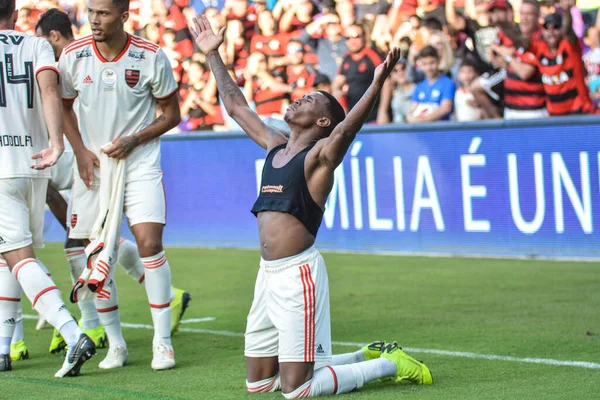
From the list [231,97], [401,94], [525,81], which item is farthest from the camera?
[401,94]

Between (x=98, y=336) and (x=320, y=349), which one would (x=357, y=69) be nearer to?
(x=98, y=336)

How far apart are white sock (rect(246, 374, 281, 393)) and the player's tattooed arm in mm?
1322

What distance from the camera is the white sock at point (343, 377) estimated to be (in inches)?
206

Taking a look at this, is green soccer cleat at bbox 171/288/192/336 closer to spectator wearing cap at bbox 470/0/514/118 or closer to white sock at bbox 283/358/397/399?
white sock at bbox 283/358/397/399

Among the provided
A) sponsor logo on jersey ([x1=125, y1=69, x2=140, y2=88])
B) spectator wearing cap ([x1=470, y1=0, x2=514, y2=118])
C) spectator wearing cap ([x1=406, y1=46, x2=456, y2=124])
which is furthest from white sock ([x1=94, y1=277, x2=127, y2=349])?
spectator wearing cap ([x1=470, y1=0, x2=514, y2=118])

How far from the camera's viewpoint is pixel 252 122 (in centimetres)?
598

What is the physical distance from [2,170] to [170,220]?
28.5 feet

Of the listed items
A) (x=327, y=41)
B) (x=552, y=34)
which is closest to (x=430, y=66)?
(x=552, y=34)

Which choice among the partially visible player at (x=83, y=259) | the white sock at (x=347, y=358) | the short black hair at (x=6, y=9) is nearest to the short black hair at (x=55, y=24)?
the partially visible player at (x=83, y=259)

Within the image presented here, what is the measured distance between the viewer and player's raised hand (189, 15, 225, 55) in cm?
604

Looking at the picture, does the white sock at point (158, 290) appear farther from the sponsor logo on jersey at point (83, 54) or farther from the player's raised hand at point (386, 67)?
the player's raised hand at point (386, 67)

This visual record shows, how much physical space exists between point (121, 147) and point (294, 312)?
1.90 metres

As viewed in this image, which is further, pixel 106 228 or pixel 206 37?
pixel 106 228

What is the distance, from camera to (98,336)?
741 centimetres
